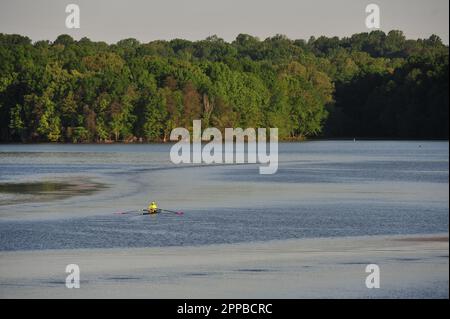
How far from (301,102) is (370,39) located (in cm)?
4948

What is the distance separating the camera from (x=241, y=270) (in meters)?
21.7

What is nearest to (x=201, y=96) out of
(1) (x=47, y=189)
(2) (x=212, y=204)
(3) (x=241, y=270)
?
(1) (x=47, y=189)

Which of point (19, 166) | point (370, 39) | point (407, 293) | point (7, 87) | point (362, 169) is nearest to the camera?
point (407, 293)

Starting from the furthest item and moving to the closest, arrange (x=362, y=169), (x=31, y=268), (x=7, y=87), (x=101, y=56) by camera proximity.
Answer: (x=101, y=56) → (x=7, y=87) → (x=362, y=169) → (x=31, y=268)

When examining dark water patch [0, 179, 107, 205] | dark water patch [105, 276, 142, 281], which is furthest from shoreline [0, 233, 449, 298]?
dark water patch [0, 179, 107, 205]

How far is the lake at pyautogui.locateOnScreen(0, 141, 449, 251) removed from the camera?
92.4ft

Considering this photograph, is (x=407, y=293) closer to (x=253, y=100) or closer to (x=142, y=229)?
(x=142, y=229)

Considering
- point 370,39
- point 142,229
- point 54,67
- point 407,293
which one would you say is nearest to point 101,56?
point 54,67

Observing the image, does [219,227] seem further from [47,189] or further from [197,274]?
[47,189]

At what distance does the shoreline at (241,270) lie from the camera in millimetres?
19531

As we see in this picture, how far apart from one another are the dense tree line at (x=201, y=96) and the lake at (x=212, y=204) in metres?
54.5

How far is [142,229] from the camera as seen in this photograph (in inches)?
1163

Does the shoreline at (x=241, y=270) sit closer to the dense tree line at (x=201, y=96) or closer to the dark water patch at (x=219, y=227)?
the dark water patch at (x=219, y=227)

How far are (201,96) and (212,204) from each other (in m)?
97.7
